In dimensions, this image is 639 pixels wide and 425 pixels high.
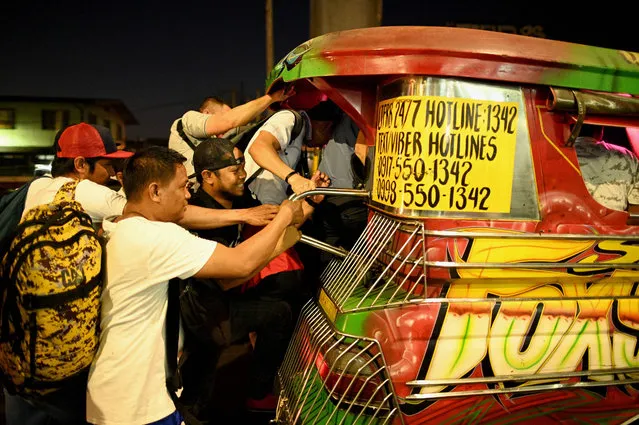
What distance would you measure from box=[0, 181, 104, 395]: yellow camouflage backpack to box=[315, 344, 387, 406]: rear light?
42.0 inches

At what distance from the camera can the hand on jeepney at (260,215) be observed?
2.77 m

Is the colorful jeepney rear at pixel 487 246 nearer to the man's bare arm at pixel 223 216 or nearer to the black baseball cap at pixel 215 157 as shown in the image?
the man's bare arm at pixel 223 216

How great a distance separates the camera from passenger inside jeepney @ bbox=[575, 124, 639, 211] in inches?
90.9

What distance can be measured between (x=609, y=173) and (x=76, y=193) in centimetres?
324

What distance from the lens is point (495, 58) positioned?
192cm

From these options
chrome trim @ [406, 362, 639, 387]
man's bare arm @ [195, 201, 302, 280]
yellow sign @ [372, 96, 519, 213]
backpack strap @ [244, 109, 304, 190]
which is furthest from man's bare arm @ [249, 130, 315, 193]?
chrome trim @ [406, 362, 639, 387]

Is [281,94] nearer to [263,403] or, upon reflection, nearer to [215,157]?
[215,157]

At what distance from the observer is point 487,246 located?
2000 mm

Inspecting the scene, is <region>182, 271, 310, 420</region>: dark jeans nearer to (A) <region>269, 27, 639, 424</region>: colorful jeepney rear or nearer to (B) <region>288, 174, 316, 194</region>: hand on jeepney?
(B) <region>288, 174, 316, 194</region>: hand on jeepney

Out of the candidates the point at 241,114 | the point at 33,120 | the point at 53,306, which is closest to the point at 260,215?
the point at 241,114

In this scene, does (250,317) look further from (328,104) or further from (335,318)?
(328,104)

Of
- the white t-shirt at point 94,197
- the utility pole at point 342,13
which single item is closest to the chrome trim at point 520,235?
the white t-shirt at point 94,197

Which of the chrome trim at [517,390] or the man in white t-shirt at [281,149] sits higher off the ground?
the man in white t-shirt at [281,149]

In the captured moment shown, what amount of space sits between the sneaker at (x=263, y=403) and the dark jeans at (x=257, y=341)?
7 cm
